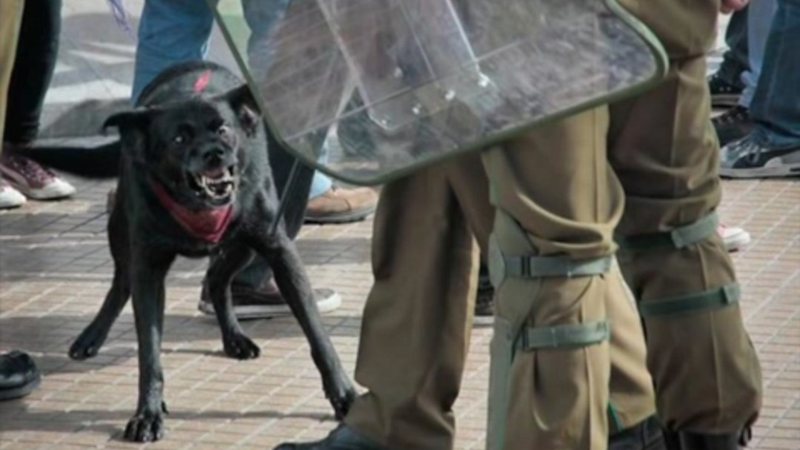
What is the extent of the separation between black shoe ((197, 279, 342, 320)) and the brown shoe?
3.03ft

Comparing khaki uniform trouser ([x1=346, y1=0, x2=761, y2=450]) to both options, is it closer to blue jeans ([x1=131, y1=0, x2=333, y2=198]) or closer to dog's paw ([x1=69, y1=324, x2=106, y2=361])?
dog's paw ([x1=69, y1=324, x2=106, y2=361])

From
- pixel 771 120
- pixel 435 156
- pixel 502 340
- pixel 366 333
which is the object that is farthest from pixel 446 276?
pixel 771 120

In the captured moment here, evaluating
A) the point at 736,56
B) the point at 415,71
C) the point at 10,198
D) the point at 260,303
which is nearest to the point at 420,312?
the point at 415,71

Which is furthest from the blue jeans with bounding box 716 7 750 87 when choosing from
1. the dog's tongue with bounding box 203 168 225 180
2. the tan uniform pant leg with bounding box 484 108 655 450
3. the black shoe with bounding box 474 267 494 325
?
the tan uniform pant leg with bounding box 484 108 655 450

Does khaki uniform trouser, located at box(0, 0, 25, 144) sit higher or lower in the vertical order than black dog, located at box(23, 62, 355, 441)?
higher

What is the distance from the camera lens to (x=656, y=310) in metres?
4.28

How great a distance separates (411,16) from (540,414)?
805 millimetres

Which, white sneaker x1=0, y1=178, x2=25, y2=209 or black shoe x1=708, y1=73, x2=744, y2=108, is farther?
black shoe x1=708, y1=73, x2=744, y2=108

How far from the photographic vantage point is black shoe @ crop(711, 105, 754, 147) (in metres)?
8.28

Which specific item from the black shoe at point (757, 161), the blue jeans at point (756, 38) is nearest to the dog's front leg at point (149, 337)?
the black shoe at point (757, 161)

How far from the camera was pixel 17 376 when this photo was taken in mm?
5668

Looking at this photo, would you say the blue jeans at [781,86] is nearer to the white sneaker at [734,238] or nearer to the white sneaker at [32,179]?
the white sneaker at [734,238]

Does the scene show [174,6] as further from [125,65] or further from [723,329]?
[723,329]

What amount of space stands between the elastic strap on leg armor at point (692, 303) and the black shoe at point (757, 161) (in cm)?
358
